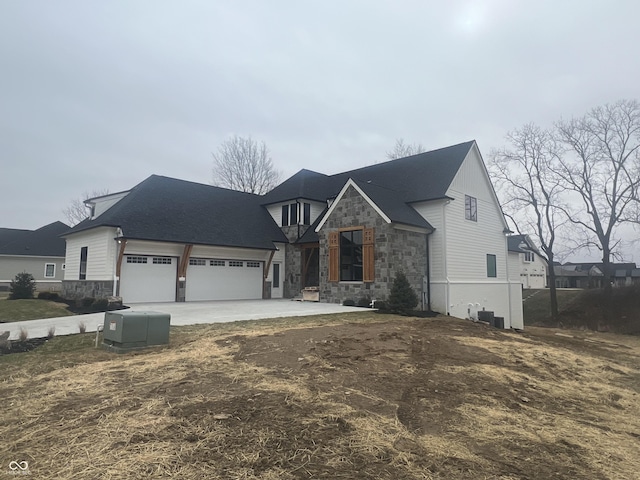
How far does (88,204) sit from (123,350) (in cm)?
1641

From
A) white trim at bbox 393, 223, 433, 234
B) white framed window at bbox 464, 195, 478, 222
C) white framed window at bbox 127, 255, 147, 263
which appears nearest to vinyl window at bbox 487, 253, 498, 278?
white framed window at bbox 464, 195, 478, 222

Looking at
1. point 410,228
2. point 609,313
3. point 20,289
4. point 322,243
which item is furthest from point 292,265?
point 609,313

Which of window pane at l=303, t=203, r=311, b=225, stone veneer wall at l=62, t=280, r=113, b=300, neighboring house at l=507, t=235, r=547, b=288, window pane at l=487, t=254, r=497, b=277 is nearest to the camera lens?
stone veneer wall at l=62, t=280, r=113, b=300

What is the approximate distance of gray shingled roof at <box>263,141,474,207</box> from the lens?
63.5 ft

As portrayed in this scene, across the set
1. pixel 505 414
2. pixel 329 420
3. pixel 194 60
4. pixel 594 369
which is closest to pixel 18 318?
pixel 194 60

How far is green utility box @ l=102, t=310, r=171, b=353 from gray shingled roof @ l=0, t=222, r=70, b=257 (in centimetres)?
3087

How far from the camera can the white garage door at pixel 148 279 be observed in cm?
1753

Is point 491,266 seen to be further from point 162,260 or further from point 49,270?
point 49,270

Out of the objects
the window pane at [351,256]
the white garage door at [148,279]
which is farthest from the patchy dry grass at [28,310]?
the window pane at [351,256]

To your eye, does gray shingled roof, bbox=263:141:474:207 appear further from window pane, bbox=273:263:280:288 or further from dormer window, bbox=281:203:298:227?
window pane, bbox=273:263:280:288

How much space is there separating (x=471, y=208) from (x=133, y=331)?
17529 millimetres

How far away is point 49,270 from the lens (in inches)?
1366

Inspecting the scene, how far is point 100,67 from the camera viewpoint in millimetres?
14406

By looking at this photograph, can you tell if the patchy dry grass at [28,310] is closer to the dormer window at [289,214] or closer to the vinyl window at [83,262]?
the vinyl window at [83,262]
